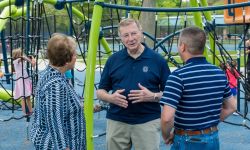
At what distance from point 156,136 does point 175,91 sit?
884mm

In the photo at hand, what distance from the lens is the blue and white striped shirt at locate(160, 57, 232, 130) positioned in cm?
284

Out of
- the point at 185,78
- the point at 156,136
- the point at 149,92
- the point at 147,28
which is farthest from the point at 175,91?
the point at 147,28

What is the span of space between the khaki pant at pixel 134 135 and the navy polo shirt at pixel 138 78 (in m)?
0.04

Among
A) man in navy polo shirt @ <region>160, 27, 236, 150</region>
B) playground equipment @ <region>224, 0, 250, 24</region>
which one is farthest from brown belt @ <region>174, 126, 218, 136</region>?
playground equipment @ <region>224, 0, 250, 24</region>

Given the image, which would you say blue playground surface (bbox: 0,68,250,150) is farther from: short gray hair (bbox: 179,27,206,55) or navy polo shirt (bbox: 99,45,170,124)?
short gray hair (bbox: 179,27,206,55)

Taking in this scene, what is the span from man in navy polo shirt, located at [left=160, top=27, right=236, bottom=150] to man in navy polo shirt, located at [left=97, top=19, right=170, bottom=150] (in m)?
0.52

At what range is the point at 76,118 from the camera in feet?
10.1

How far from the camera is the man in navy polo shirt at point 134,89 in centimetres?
350

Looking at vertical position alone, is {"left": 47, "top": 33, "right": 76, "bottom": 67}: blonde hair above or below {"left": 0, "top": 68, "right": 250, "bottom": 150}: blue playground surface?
above

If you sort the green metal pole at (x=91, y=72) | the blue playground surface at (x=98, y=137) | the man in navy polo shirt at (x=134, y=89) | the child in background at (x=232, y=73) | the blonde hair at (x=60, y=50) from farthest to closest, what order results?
the blue playground surface at (x=98, y=137) → the child in background at (x=232, y=73) → the green metal pole at (x=91, y=72) → the man in navy polo shirt at (x=134, y=89) → the blonde hair at (x=60, y=50)

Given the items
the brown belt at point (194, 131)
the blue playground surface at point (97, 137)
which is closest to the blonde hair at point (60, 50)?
the brown belt at point (194, 131)

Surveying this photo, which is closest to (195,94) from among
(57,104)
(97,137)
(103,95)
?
(57,104)

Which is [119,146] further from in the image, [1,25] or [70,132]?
[1,25]

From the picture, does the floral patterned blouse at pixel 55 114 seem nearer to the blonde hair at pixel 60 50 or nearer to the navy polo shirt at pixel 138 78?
the blonde hair at pixel 60 50
